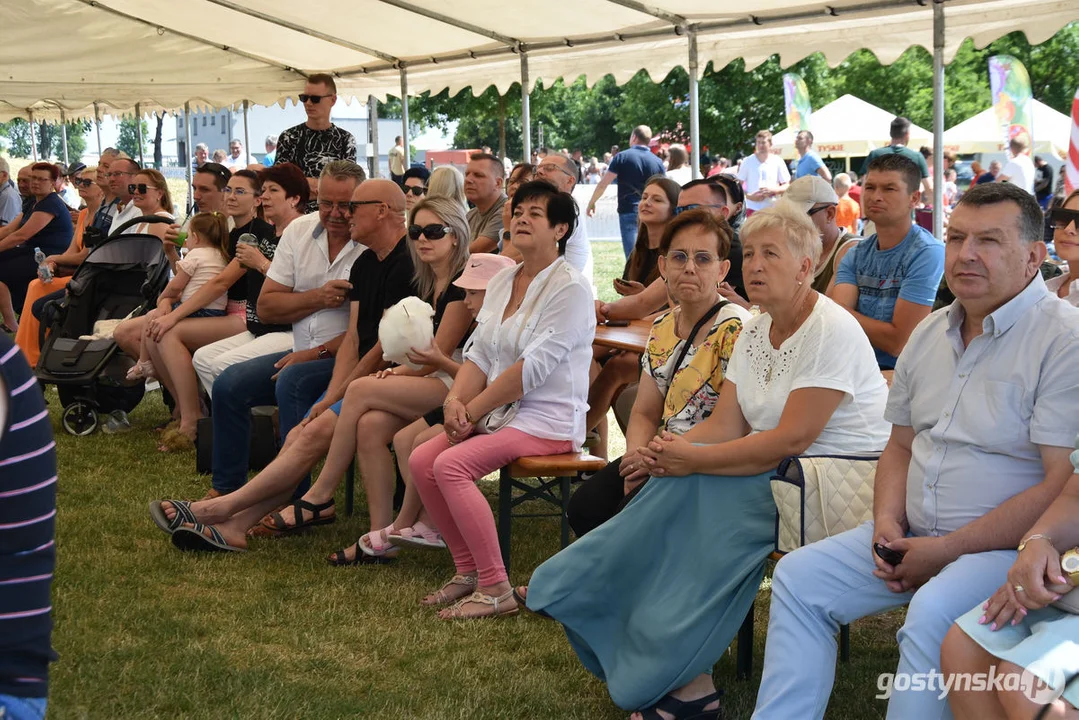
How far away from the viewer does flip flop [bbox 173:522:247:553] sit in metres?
4.64

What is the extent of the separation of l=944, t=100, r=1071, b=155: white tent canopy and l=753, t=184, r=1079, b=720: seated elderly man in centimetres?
2049

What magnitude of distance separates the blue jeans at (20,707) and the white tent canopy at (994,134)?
2202 centimetres

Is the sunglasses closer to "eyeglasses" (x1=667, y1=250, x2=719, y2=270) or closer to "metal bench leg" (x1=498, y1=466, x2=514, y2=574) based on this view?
"eyeglasses" (x1=667, y1=250, x2=719, y2=270)

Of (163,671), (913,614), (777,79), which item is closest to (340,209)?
(163,671)

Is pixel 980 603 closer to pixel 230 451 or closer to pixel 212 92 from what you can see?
pixel 230 451

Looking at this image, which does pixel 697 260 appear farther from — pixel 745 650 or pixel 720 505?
pixel 745 650

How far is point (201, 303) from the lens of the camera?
6562 millimetres

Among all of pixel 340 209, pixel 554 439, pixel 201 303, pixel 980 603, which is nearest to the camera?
pixel 980 603

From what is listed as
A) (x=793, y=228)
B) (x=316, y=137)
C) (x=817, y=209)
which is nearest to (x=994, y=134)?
(x=316, y=137)

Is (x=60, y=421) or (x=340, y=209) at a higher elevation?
(x=340, y=209)

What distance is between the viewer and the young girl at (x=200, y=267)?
6715mm

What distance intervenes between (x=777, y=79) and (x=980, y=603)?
1253 inches

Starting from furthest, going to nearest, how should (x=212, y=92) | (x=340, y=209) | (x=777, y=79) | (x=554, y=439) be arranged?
(x=777, y=79) < (x=212, y=92) < (x=340, y=209) < (x=554, y=439)

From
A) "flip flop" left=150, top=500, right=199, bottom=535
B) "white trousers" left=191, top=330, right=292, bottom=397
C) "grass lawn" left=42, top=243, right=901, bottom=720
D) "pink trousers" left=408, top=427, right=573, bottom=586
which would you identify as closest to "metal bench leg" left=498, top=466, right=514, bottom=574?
"pink trousers" left=408, top=427, right=573, bottom=586
